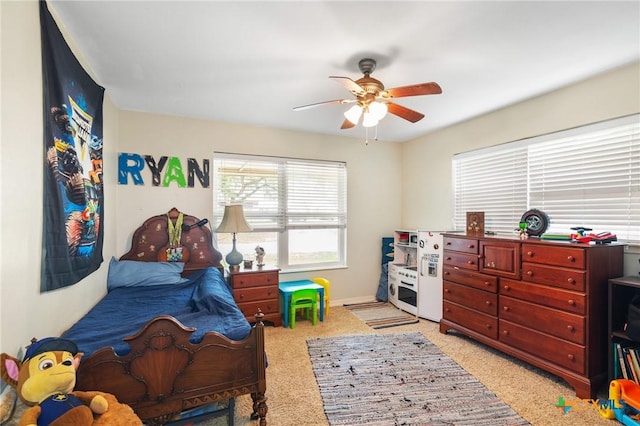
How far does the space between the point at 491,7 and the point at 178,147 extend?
3.25 meters

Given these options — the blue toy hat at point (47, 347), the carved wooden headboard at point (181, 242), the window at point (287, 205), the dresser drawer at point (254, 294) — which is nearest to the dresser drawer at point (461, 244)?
the window at point (287, 205)

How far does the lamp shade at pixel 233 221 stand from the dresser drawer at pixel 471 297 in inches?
92.8

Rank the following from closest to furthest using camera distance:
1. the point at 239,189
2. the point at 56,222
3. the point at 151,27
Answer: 1. the point at 56,222
2. the point at 151,27
3. the point at 239,189

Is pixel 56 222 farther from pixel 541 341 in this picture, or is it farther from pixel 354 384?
pixel 541 341

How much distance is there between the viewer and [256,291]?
133 inches

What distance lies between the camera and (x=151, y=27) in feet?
6.00

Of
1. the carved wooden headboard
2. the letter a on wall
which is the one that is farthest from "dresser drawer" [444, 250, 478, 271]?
the letter a on wall

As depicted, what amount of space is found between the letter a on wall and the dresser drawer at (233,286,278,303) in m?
1.39

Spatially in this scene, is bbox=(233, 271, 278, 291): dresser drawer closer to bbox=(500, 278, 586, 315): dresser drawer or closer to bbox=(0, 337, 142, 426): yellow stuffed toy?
bbox=(0, 337, 142, 426): yellow stuffed toy

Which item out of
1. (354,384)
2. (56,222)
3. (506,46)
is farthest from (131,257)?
(506,46)

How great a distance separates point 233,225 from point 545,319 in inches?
121

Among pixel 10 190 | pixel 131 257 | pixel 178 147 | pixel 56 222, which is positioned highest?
pixel 178 147

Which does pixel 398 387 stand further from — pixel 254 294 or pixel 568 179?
pixel 568 179

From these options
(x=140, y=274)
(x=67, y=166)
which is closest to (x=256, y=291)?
(x=140, y=274)
